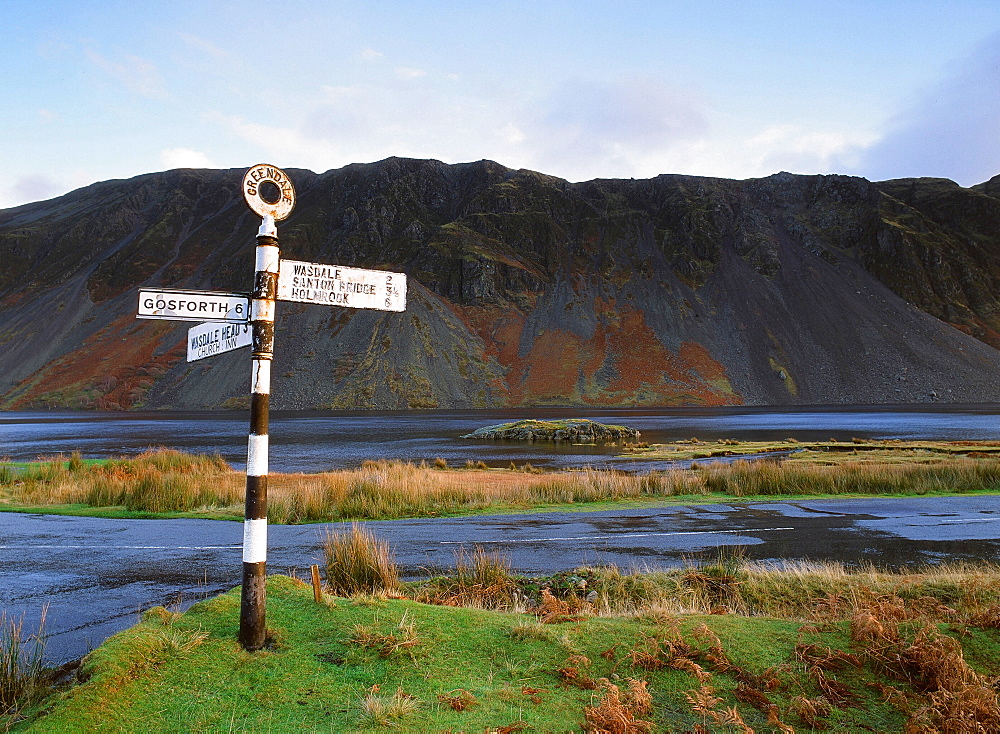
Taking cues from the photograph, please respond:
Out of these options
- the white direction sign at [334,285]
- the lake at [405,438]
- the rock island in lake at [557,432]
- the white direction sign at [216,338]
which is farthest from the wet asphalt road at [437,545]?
the rock island in lake at [557,432]

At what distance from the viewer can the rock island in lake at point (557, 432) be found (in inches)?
2119

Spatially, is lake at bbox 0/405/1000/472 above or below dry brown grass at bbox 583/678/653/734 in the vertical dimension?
below

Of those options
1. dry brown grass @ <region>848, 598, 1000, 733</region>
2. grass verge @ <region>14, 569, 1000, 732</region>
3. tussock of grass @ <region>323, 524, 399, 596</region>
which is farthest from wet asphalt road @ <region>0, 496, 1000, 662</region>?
dry brown grass @ <region>848, 598, 1000, 733</region>

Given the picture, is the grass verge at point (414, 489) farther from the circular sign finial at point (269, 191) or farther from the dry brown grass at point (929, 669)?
the dry brown grass at point (929, 669)

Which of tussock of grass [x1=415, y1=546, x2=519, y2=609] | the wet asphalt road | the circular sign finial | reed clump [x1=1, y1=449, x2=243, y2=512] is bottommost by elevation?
reed clump [x1=1, y1=449, x2=243, y2=512]

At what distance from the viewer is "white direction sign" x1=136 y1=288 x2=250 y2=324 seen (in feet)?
17.1

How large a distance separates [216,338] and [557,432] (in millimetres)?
50153

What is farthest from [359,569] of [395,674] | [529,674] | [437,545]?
[529,674]

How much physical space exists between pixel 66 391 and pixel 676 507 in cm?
12591

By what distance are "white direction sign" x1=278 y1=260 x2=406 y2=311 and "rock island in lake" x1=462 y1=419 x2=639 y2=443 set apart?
48.1 m

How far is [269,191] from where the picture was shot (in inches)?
217

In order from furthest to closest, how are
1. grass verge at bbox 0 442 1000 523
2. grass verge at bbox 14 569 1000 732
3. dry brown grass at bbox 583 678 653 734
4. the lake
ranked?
the lake, grass verge at bbox 0 442 1000 523, grass verge at bbox 14 569 1000 732, dry brown grass at bbox 583 678 653 734

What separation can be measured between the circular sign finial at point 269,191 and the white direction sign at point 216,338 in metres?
1.02

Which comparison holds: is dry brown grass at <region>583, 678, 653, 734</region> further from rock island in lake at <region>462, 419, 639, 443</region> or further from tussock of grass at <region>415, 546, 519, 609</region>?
rock island in lake at <region>462, 419, 639, 443</region>
